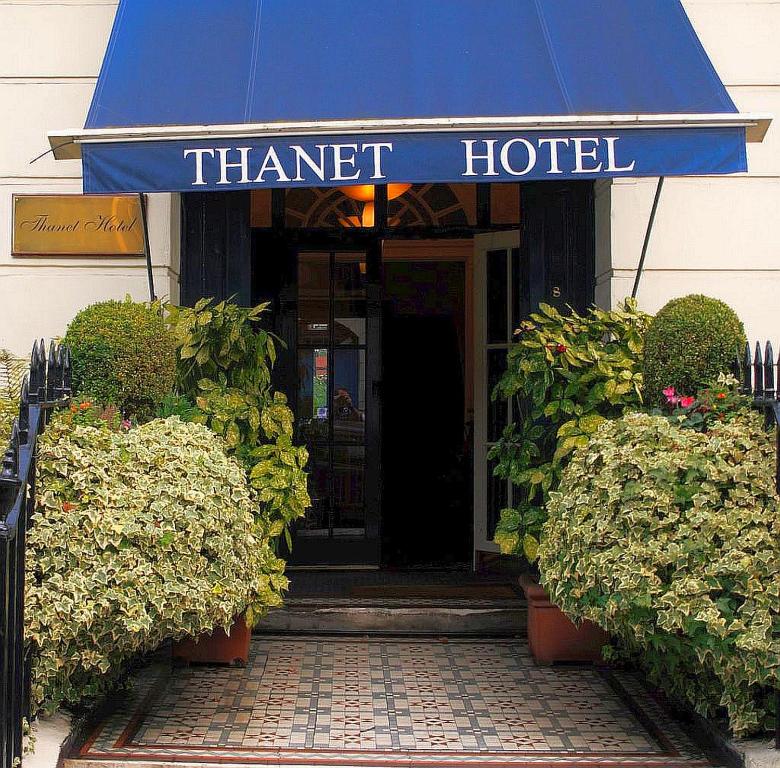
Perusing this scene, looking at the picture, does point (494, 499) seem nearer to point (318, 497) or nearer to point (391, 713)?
point (318, 497)

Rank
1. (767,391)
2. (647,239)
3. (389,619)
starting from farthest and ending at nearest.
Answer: (389,619) < (647,239) < (767,391)

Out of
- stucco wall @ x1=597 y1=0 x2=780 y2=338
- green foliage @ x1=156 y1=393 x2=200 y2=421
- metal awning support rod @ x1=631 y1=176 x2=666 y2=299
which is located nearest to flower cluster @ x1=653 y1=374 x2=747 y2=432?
metal awning support rod @ x1=631 y1=176 x2=666 y2=299

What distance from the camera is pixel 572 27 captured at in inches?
231

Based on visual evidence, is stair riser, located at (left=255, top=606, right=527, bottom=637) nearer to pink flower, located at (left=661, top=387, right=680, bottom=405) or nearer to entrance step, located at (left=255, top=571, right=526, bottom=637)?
entrance step, located at (left=255, top=571, right=526, bottom=637)

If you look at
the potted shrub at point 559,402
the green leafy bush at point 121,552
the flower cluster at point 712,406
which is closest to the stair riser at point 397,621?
the potted shrub at point 559,402

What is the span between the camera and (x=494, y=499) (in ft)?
25.5

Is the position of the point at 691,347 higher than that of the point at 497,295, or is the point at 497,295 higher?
the point at 497,295

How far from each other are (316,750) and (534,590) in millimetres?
1873

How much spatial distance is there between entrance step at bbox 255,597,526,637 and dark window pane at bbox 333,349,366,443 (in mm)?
1732

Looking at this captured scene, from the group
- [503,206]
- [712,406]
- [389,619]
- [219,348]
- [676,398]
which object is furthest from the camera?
[503,206]

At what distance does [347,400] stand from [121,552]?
3796mm

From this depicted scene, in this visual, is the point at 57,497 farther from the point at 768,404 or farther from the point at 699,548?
the point at 768,404

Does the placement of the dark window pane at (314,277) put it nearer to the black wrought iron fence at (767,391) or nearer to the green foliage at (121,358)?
the green foliage at (121,358)

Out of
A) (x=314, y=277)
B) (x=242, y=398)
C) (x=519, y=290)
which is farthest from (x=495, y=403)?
(x=242, y=398)
